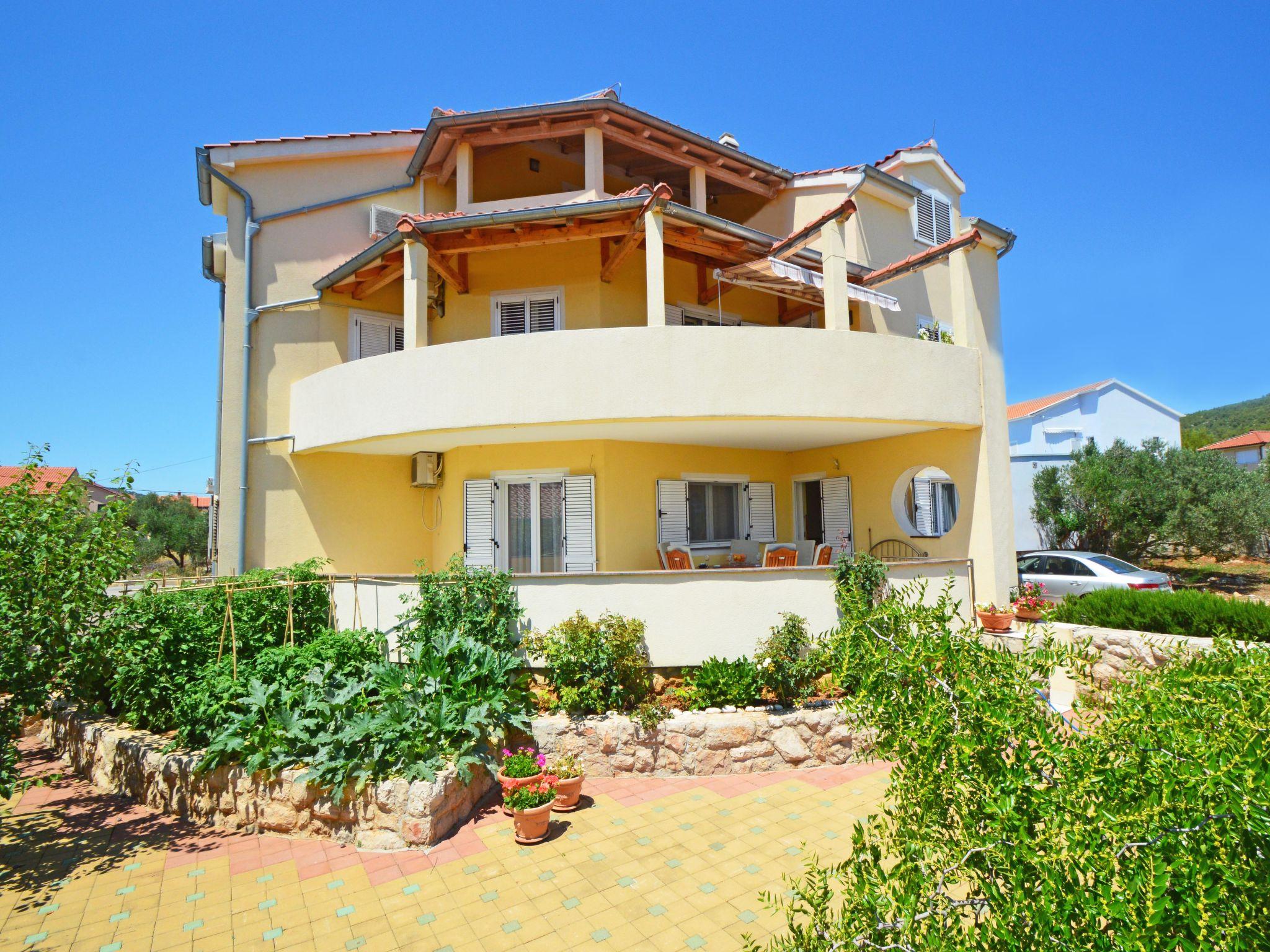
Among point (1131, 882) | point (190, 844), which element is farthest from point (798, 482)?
point (1131, 882)

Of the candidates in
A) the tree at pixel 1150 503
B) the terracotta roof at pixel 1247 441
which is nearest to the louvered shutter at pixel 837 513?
the tree at pixel 1150 503

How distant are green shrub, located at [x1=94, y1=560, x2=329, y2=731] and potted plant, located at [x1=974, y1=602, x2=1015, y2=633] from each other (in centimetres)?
1334

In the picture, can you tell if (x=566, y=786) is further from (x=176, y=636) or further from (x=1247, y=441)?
(x=1247, y=441)

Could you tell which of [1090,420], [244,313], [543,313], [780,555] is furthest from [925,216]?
[1090,420]

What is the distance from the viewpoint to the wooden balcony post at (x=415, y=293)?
43.0 ft

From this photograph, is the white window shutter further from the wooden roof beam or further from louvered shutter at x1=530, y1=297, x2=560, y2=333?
the wooden roof beam

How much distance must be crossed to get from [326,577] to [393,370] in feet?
13.9

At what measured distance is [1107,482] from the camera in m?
25.6

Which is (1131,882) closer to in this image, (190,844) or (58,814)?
(190,844)

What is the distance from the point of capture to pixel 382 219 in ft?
54.7

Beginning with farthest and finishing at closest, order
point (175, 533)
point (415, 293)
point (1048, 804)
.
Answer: point (175, 533) → point (415, 293) → point (1048, 804)

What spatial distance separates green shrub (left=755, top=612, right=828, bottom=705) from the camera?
33.0 feet

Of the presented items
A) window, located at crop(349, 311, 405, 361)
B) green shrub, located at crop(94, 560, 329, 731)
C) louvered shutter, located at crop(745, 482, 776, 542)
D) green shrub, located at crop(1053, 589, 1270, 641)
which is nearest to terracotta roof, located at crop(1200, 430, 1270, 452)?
green shrub, located at crop(1053, 589, 1270, 641)

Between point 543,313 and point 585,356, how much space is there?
14.9 ft
